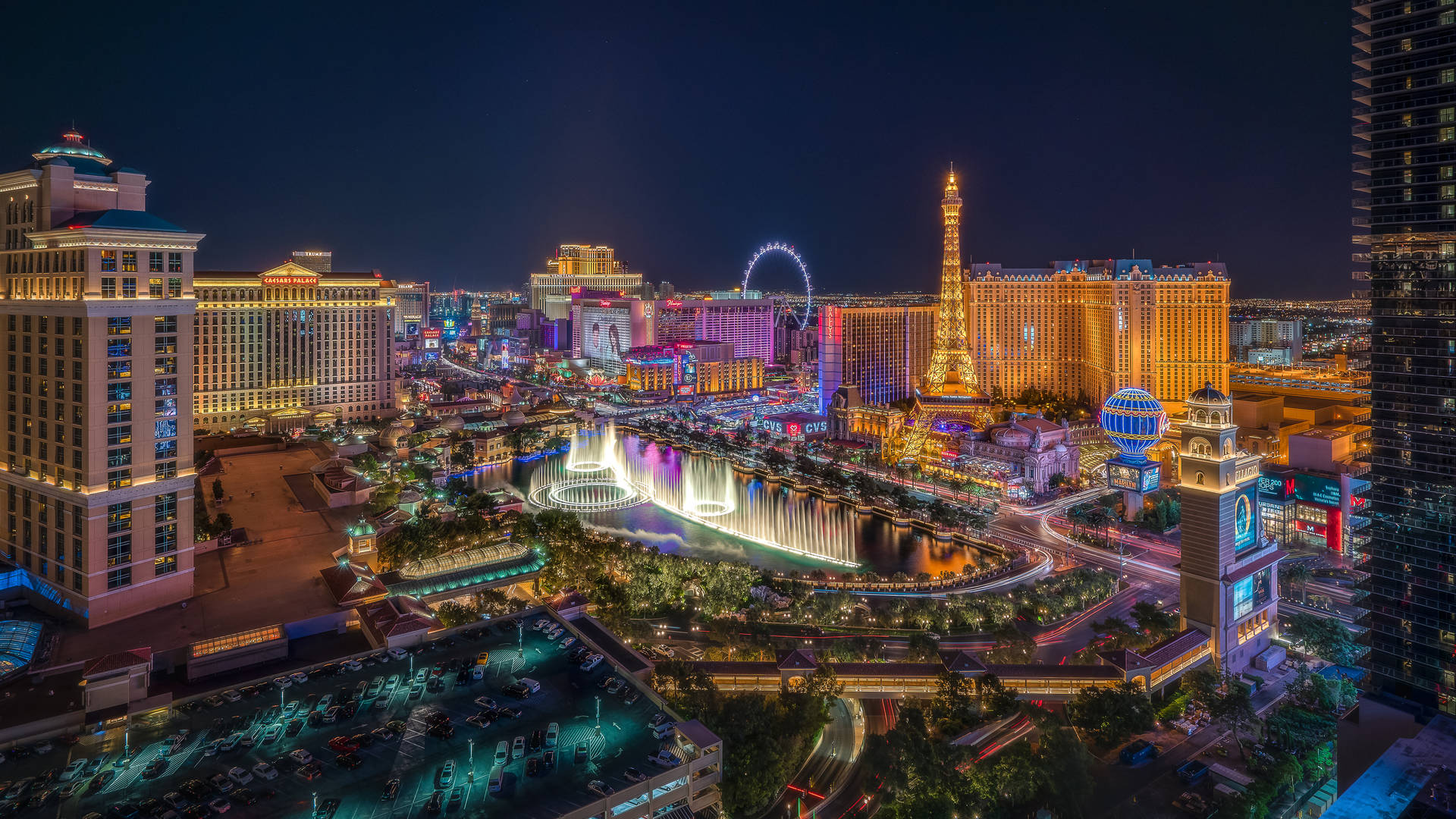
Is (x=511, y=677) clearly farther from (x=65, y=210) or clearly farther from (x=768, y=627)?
(x=65, y=210)

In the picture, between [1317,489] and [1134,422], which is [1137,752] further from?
[1134,422]

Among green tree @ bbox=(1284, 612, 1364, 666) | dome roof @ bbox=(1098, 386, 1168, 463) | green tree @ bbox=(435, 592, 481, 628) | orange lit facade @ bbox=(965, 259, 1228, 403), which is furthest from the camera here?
orange lit facade @ bbox=(965, 259, 1228, 403)

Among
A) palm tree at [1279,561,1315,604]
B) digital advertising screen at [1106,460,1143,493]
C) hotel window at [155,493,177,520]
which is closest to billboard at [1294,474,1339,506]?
palm tree at [1279,561,1315,604]

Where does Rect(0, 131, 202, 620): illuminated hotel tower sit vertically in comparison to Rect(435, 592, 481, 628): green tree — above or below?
above

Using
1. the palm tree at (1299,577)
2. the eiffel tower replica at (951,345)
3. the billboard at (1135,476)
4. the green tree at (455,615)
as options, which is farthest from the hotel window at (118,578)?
the eiffel tower replica at (951,345)

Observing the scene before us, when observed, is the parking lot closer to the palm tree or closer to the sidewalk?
the sidewalk

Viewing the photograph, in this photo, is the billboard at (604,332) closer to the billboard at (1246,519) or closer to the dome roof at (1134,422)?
the dome roof at (1134,422)

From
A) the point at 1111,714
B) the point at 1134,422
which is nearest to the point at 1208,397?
the point at 1111,714
